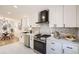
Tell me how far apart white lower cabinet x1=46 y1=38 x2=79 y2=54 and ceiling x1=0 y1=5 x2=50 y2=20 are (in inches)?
29.0

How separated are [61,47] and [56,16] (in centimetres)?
67

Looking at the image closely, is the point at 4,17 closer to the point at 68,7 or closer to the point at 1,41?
the point at 1,41

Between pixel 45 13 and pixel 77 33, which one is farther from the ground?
pixel 45 13

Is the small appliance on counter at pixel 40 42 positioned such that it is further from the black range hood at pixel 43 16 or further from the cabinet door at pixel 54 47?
the black range hood at pixel 43 16

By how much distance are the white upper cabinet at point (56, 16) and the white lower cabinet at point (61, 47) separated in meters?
0.37

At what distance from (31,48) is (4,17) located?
0.87m

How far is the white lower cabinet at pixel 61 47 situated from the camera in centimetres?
205

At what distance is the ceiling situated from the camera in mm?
2139

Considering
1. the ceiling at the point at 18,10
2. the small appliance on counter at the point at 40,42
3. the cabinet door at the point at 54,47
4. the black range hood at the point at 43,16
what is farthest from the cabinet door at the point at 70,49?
the ceiling at the point at 18,10

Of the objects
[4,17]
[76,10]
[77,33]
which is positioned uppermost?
[76,10]

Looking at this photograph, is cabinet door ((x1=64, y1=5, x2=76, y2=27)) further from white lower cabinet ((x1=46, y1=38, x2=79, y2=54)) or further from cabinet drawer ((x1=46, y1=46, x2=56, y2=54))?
cabinet drawer ((x1=46, y1=46, x2=56, y2=54))

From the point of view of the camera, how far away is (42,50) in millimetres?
2248
